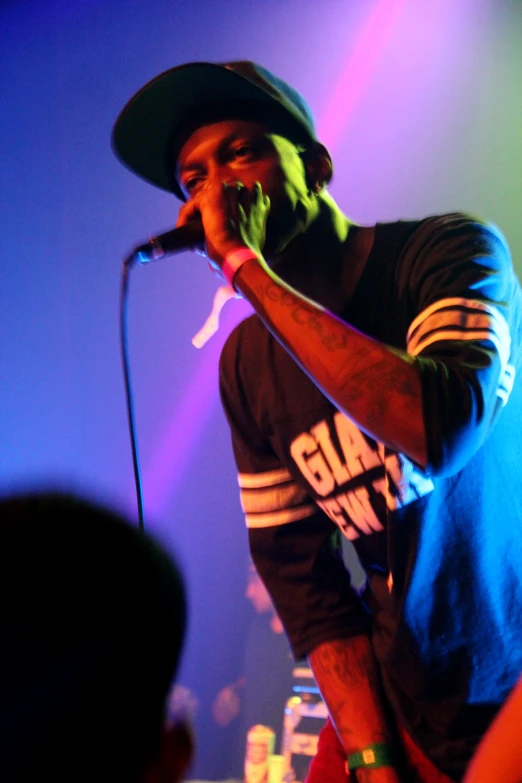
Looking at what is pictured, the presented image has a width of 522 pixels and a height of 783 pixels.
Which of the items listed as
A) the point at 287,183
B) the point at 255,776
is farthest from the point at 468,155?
the point at 255,776

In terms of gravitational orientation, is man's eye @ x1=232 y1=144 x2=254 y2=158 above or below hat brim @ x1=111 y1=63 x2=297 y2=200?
below

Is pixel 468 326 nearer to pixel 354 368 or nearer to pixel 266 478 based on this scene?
pixel 354 368

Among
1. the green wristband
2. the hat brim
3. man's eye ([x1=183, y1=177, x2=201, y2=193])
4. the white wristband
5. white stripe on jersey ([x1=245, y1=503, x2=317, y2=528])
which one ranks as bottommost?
the green wristband

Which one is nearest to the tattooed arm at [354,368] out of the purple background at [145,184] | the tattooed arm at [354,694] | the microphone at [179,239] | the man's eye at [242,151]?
the microphone at [179,239]

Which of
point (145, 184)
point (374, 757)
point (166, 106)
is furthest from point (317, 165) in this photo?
point (374, 757)

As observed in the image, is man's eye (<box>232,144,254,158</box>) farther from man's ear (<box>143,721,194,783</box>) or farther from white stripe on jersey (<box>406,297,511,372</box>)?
man's ear (<box>143,721,194,783</box>)

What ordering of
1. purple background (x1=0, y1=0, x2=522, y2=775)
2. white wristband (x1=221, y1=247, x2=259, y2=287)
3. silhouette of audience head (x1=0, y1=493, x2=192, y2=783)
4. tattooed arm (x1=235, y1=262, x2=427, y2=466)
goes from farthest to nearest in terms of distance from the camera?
purple background (x1=0, y1=0, x2=522, y2=775)
white wristband (x1=221, y1=247, x2=259, y2=287)
tattooed arm (x1=235, y1=262, x2=427, y2=466)
silhouette of audience head (x1=0, y1=493, x2=192, y2=783)

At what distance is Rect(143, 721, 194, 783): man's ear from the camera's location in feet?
1.30

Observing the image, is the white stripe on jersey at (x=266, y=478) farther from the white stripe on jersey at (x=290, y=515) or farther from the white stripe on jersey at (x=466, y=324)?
the white stripe on jersey at (x=466, y=324)

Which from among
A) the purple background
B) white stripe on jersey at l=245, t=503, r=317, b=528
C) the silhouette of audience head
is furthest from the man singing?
the purple background

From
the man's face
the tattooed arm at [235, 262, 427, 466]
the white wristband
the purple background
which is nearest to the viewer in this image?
the tattooed arm at [235, 262, 427, 466]

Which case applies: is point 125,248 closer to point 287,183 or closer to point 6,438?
point 6,438

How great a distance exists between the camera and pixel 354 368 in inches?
29.3

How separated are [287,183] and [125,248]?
782 mm
